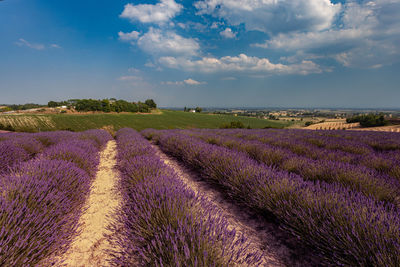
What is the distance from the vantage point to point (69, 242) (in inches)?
62.6

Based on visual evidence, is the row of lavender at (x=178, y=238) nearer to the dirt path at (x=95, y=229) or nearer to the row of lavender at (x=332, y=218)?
the dirt path at (x=95, y=229)

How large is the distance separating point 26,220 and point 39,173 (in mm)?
1208

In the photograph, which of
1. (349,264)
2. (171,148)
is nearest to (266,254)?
(349,264)

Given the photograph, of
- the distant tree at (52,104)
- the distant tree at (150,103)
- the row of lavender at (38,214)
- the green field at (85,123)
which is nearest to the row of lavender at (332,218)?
the row of lavender at (38,214)

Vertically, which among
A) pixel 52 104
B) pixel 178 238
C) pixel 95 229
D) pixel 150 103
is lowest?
pixel 95 229

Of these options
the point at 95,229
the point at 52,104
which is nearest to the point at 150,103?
the point at 52,104

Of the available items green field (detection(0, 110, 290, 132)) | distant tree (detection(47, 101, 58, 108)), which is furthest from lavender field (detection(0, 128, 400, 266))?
distant tree (detection(47, 101, 58, 108))

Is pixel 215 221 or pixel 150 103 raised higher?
pixel 150 103

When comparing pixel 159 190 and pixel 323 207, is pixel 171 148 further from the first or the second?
pixel 323 207

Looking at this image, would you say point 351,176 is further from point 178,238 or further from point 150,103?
point 150,103

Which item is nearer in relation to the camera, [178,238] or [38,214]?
[178,238]

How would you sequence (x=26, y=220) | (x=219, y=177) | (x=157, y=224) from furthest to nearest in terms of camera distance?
(x=219, y=177)
(x=157, y=224)
(x=26, y=220)

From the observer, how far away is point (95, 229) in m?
1.98

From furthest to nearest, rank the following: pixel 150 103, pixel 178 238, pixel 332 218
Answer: pixel 150 103 → pixel 332 218 → pixel 178 238
